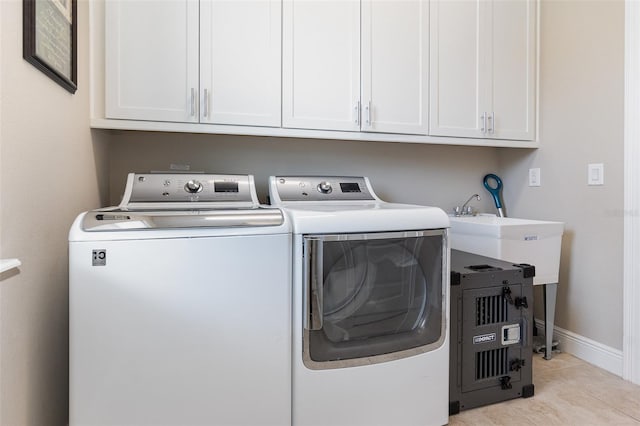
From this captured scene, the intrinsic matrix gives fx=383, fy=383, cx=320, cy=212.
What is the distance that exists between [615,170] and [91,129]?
2555 millimetres

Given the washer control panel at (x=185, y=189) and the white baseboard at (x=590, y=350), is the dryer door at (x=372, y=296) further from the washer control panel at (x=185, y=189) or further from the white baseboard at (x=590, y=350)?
the white baseboard at (x=590, y=350)

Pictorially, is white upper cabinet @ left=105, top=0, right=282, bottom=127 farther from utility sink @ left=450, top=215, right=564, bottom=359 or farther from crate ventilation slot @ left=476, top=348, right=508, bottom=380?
crate ventilation slot @ left=476, top=348, right=508, bottom=380

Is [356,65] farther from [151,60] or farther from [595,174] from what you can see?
[595,174]

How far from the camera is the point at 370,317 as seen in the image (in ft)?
4.64

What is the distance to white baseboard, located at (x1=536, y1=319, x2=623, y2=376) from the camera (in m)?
1.97

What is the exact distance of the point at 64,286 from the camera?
→ 1466 millimetres

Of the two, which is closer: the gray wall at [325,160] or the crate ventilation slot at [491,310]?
the crate ventilation slot at [491,310]

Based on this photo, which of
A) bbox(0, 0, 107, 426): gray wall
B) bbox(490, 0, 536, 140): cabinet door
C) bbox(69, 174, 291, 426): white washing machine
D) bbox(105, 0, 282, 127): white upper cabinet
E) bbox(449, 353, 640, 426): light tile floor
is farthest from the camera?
bbox(490, 0, 536, 140): cabinet door

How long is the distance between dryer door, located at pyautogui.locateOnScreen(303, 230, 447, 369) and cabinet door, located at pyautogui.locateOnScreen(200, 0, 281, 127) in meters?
0.86

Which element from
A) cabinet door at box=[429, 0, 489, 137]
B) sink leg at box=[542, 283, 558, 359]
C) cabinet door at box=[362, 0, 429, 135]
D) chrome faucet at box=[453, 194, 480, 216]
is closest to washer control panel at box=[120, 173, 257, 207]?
cabinet door at box=[362, 0, 429, 135]

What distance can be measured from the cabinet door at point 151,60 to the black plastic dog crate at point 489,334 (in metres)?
1.46

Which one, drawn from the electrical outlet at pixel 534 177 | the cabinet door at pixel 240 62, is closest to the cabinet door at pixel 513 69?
the electrical outlet at pixel 534 177

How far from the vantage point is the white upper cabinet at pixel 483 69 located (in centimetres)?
216

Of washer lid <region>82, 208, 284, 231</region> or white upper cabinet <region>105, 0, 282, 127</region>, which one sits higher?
white upper cabinet <region>105, 0, 282, 127</region>
